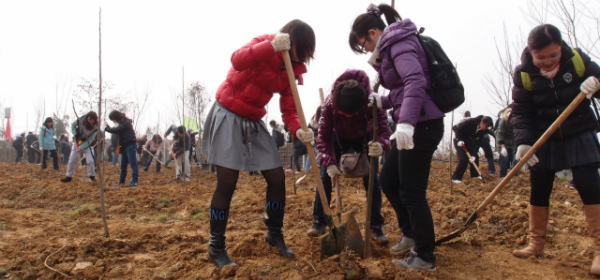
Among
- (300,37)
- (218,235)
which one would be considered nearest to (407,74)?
(300,37)

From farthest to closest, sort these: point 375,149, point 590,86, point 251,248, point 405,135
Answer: point 251,248 < point 375,149 < point 590,86 < point 405,135

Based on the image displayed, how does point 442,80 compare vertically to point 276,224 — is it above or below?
A: above

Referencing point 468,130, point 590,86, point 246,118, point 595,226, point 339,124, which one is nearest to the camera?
point 590,86

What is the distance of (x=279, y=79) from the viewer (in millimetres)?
2479

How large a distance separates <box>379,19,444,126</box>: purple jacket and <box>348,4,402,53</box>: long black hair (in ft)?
0.76

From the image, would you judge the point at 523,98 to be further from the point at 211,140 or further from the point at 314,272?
the point at 211,140

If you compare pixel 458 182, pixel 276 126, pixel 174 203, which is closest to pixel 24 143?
pixel 276 126

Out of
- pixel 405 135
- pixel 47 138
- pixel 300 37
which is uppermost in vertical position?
pixel 300 37

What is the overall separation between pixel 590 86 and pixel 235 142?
204 cm

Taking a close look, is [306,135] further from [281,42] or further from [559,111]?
[559,111]

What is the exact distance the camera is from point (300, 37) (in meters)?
2.41

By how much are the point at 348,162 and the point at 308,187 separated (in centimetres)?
460

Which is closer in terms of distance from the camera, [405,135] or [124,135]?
→ [405,135]

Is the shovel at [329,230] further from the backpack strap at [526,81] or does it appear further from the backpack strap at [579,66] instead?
the backpack strap at [579,66]
